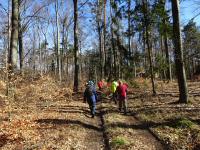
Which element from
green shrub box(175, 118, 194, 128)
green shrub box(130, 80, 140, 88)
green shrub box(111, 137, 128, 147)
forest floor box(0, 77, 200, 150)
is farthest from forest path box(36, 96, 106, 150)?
green shrub box(130, 80, 140, 88)

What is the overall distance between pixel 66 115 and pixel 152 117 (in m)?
4.53

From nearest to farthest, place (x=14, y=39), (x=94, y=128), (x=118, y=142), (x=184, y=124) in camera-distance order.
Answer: (x=118, y=142), (x=184, y=124), (x=94, y=128), (x=14, y=39)

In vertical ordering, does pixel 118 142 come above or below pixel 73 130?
below

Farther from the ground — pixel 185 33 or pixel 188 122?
pixel 185 33

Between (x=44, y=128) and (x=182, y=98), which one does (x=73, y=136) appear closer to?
(x=44, y=128)

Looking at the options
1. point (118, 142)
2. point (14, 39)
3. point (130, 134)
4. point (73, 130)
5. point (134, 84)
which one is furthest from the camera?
point (134, 84)

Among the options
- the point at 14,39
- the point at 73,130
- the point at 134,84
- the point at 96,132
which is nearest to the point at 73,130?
the point at 73,130

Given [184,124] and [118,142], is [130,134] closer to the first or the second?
[118,142]

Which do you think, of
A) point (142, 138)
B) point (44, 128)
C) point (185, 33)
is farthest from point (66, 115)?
point (185, 33)

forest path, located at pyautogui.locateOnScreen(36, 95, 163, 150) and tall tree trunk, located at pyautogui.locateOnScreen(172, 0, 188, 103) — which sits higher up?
tall tree trunk, located at pyautogui.locateOnScreen(172, 0, 188, 103)

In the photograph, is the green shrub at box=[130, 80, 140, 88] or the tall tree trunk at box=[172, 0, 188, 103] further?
the green shrub at box=[130, 80, 140, 88]

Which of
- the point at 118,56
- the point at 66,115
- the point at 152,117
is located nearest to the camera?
the point at 152,117

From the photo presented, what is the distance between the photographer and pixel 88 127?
15.6m

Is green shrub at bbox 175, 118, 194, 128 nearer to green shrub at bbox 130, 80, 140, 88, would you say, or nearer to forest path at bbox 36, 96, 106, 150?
forest path at bbox 36, 96, 106, 150
